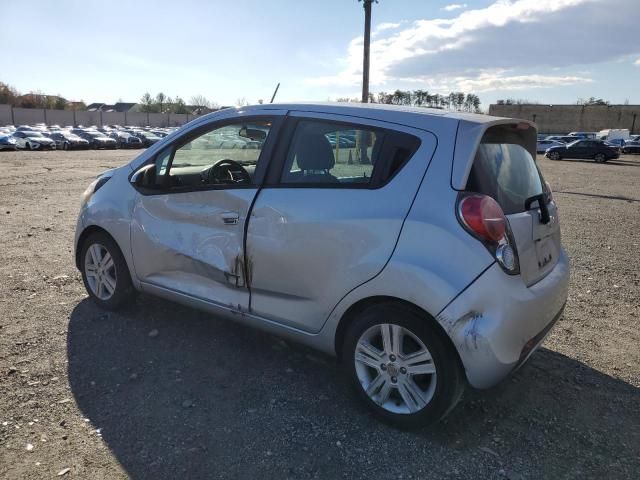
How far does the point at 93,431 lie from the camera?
2.79 metres

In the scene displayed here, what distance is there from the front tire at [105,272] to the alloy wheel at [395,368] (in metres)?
2.29

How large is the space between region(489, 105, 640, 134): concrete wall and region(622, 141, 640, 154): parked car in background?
35.9 m

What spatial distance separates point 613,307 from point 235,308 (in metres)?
3.72

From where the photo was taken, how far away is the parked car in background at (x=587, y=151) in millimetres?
32875

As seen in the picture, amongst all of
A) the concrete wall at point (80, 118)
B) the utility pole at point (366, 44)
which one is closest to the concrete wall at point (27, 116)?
the concrete wall at point (80, 118)

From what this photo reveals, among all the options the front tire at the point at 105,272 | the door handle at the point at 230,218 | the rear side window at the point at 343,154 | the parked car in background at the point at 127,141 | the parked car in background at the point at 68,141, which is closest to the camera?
the rear side window at the point at 343,154

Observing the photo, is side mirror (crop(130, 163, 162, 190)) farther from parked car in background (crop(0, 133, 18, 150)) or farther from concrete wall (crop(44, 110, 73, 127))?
concrete wall (crop(44, 110, 73, 127))

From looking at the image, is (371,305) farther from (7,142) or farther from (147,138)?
(147,138)

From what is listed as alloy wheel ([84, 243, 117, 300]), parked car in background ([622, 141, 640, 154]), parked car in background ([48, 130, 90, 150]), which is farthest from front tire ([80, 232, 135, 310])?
parked car in background ([622, 141, 640, 154])

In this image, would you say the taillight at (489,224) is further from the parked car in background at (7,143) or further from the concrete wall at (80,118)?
the concrete wall at (80,118)

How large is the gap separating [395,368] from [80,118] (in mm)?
91323

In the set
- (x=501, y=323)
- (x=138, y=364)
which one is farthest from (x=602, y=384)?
(x=138, y=364)

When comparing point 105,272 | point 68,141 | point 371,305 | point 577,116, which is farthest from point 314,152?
point 577,116

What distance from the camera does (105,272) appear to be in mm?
4340
